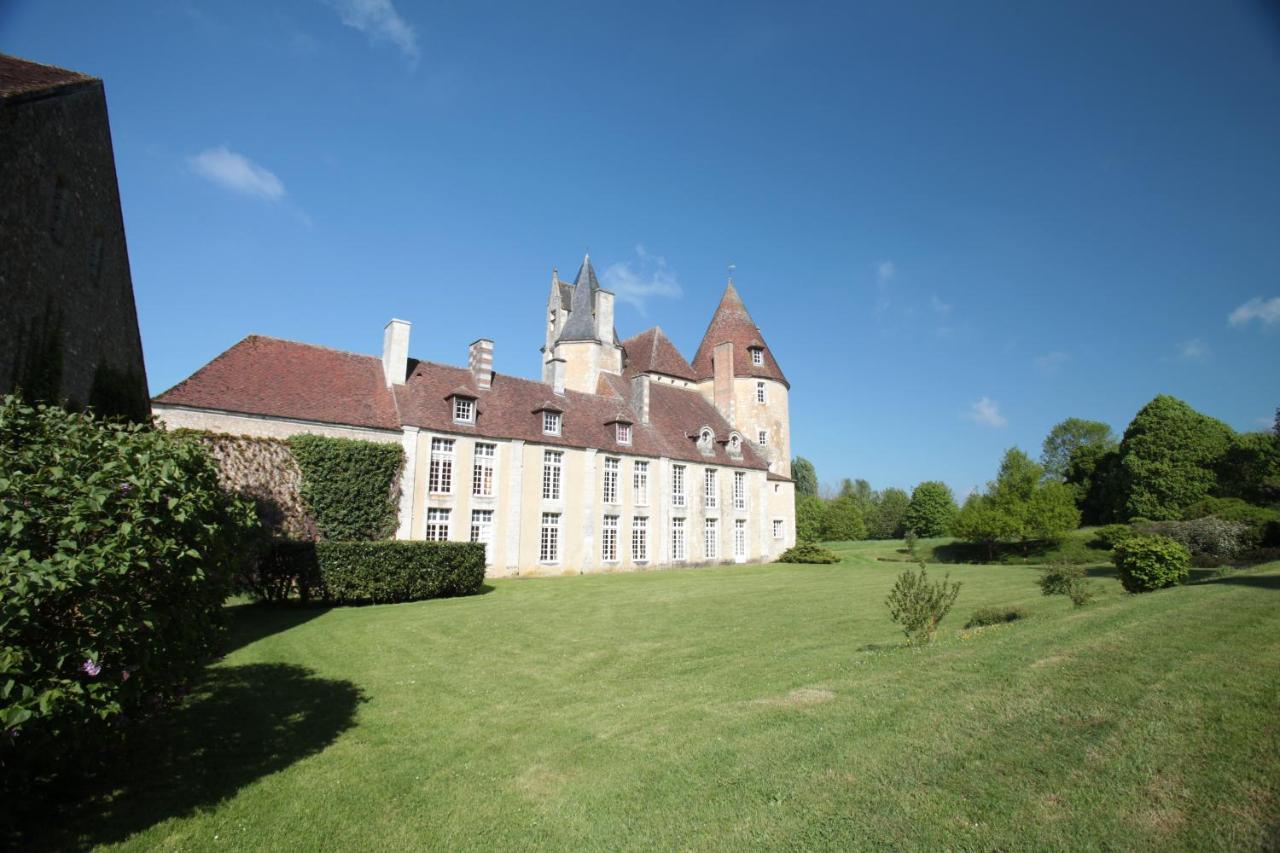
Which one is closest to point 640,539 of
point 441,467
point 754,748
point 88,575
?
point 441,467

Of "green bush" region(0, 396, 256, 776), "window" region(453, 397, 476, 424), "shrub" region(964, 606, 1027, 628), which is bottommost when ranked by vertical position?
"shrub" region(964, 606, 1027, 628)

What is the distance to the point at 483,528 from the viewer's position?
2634cm

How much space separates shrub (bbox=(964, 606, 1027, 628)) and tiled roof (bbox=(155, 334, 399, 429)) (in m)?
20.6

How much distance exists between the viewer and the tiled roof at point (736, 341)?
39938mm

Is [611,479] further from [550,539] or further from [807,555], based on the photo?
[807,555]

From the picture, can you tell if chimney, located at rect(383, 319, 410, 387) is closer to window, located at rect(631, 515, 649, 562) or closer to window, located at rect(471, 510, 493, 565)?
window, located at rect(471, 510, 493, 565)

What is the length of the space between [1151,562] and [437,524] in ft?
73.3

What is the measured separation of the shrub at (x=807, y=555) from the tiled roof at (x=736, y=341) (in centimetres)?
1077

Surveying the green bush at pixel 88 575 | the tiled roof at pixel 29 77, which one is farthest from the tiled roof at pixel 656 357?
the green bush at pixel 88 575

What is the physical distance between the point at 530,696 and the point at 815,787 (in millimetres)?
4725

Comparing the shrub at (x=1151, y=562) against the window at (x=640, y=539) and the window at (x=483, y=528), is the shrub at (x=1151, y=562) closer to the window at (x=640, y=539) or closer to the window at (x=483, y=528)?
the window at (x=640, y=539)

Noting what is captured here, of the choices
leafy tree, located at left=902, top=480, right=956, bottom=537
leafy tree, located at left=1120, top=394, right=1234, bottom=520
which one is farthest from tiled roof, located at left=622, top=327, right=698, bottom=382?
leafy tree, located at left=902, top=480, right=956, bottom=537

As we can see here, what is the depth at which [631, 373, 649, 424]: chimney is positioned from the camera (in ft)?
111

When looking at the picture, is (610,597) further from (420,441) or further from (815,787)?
(815,787)
